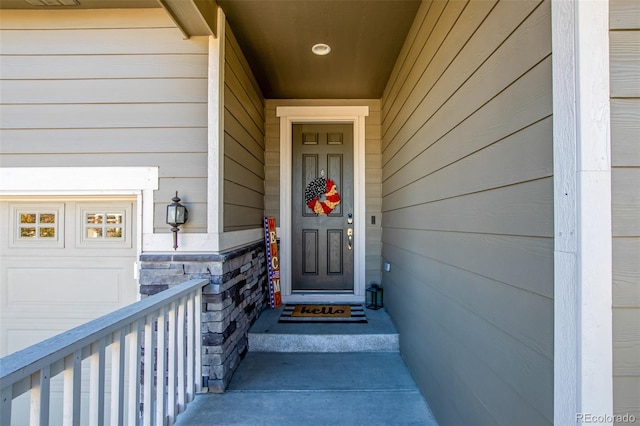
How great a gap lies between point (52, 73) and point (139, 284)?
5.23 feet

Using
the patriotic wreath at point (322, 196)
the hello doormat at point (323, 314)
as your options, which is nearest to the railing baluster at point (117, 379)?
the hello doormat at point (323, 314)

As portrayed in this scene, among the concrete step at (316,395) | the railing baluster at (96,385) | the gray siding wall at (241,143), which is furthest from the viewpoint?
the gray siding wall at (241,143)

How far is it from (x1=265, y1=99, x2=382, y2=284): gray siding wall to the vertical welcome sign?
164mm

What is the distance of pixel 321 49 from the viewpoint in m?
2.71

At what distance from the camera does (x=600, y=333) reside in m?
0.78

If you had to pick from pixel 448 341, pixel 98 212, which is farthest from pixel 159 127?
pixel 448 341

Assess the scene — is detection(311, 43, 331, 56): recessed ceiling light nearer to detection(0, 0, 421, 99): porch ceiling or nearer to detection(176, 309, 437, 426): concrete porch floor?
detection(0, 0, 421, 99): porch ceiling

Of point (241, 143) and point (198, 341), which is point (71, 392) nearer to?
point (198, 341)

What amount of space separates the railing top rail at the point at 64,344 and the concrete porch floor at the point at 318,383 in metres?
0.84

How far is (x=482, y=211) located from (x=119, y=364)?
1.63 meters

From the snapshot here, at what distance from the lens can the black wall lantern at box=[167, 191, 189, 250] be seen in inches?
83.0

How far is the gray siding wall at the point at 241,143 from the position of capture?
2.38 meters

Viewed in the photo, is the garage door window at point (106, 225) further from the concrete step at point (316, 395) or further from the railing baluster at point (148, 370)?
the concrete step at point (316, 395)

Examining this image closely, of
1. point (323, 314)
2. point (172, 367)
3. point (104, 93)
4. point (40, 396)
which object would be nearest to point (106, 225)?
point (104, 93)
